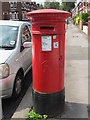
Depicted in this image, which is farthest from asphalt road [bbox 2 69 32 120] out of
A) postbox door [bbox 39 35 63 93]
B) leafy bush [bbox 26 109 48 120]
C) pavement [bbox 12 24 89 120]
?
postbox door [bbox 39 35 63 93]

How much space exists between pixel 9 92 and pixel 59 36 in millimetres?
1552

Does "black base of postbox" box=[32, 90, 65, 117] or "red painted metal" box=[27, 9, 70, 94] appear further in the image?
"black base of postbox" box=[32, 90, 65, 117]

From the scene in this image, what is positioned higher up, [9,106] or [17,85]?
[17,85]

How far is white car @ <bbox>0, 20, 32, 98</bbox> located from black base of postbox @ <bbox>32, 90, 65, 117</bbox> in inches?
26.5

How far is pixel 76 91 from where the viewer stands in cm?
454

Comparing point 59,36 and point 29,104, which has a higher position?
point 59,36

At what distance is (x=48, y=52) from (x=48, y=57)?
0.27 feet

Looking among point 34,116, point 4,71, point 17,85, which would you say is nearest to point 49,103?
point 34,116

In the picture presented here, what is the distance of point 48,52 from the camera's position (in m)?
3.09

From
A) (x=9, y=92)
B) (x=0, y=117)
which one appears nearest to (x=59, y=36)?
(x=9, y=92)

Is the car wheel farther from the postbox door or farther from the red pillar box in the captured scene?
the postbox door

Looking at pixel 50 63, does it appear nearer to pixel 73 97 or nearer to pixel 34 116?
pixel 34 116

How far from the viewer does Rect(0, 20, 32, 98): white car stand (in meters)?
3.67

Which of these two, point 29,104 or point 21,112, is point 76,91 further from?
point 21,112
